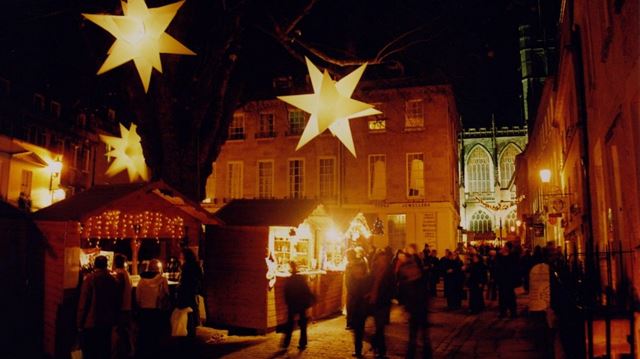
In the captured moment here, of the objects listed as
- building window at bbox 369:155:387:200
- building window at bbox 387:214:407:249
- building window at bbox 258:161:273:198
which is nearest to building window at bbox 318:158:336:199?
building window at bbox 369:155:387:200

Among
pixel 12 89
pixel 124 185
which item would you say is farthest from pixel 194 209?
pixel 12 89

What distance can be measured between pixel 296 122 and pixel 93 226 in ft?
73.2

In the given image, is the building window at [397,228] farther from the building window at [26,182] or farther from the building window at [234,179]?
the building window at [26,182]

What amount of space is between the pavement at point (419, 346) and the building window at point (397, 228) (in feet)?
54.9

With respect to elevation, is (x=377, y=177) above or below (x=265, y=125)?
below

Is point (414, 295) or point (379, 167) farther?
point (379, 167)

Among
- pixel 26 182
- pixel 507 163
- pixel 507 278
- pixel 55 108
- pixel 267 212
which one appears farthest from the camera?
pixel 507 163

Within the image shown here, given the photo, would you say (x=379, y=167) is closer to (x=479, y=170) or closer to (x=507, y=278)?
(x=507, y=278)

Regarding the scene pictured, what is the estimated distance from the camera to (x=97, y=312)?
24.0 ft

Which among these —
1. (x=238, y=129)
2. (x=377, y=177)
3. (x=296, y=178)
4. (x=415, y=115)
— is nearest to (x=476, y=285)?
(x=377, y=177)

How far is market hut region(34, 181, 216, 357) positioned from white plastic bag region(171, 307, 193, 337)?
63.8 inches

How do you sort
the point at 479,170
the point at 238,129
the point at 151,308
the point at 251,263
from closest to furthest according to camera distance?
the point at 151,308
the point at 251,263
the point at 238,129
the point at 479,170

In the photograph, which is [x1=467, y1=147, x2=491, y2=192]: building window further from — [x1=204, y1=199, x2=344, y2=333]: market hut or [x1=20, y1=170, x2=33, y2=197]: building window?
[x1=204, y1=199, x2=344, y2=333]: market hut

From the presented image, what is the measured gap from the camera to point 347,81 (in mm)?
7691
